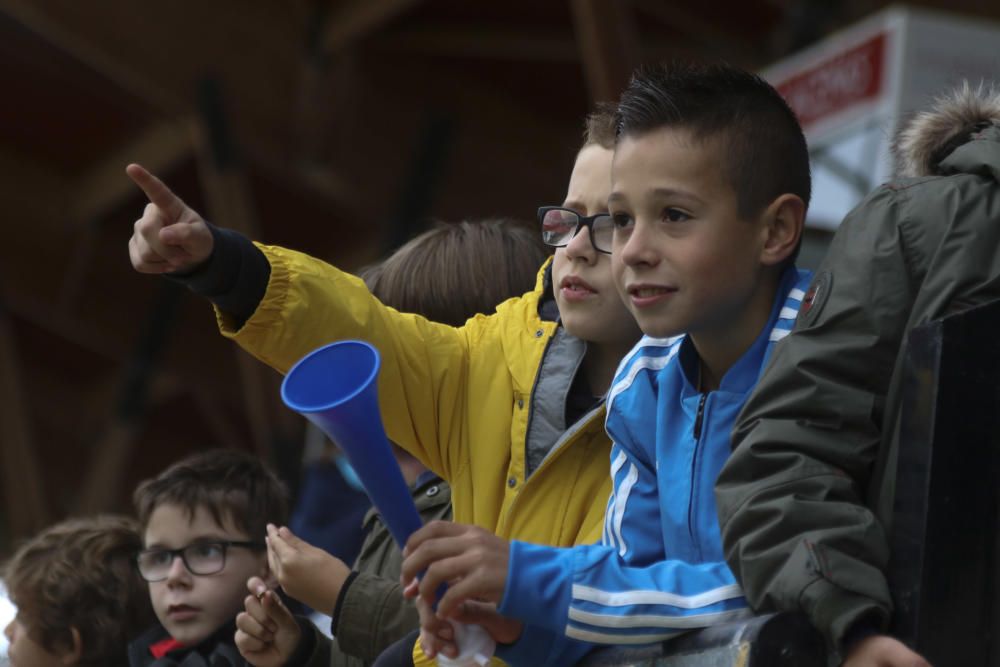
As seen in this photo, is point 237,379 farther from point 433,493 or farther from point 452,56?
point 433,493

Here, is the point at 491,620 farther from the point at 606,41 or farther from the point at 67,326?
the point at 67,326

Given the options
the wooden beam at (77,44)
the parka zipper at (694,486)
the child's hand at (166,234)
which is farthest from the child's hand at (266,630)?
the wooden beam at (77,44)

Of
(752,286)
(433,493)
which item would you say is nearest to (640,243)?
(752,286)

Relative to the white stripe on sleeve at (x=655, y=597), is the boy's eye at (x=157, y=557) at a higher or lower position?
higher

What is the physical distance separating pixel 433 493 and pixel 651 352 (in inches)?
33.2

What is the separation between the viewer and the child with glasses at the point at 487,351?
2068 mm

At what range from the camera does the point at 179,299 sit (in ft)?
33.7

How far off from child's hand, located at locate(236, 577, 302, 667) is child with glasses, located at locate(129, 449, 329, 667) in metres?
0.27

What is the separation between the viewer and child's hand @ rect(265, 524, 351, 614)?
2.28m

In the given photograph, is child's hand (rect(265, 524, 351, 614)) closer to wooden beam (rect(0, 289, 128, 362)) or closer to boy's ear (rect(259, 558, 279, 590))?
boy's ear (rect(259, 558, 279, 590))

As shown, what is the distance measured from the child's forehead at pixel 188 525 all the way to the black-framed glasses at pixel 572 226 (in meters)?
0.97

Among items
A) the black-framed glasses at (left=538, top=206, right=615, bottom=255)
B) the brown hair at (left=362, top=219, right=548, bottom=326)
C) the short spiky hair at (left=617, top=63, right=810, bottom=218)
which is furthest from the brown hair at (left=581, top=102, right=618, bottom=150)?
the brown hair at (left=362, top=219, right=548, bottom=326)

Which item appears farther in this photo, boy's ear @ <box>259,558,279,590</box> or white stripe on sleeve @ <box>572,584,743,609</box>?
boy's ear @ <box>259,558,279,590</box>

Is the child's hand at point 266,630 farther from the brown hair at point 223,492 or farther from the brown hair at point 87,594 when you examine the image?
the brown hair at point 87,594
